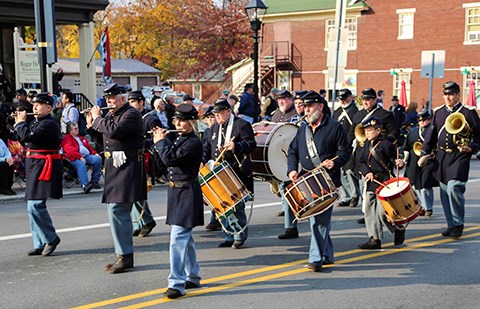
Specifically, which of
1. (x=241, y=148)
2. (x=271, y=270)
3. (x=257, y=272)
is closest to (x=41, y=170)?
(x=241, y=148)

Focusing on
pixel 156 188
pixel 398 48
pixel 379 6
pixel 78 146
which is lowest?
pixel 156 188

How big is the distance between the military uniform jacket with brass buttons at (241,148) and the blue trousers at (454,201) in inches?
115

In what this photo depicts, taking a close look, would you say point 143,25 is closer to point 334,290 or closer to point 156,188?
point 156,188

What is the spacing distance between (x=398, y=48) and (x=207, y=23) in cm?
1952

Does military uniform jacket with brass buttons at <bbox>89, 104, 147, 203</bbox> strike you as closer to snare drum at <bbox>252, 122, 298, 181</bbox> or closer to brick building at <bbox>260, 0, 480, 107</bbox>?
snare drum at <bbox>252, 122, 298, 181</bbox>

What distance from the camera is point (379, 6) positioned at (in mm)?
38875

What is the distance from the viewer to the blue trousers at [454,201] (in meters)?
9.80

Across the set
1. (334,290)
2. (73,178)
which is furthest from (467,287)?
(73,178)

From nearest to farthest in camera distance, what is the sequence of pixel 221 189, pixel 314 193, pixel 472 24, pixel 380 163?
pixel 314 193
pixel 221 189
pixel 380 163
pixel 472 24

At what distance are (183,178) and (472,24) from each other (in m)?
32.0

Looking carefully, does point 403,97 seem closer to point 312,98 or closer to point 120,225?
point 312,98

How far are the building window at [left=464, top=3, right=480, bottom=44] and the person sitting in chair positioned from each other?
85.9 ft

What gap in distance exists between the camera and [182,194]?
7234mm

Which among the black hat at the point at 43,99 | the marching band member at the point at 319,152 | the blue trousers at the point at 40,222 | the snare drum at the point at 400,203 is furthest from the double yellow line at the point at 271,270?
the black hat at the point at 43,99
